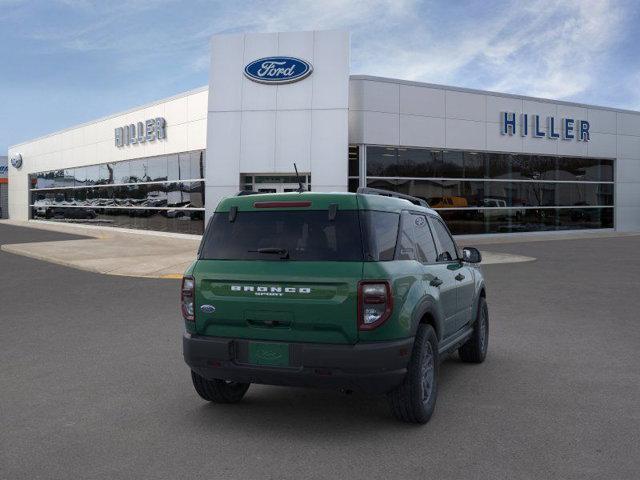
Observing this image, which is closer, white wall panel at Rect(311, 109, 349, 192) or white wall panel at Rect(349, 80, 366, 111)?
white wall panel at Rect(311, 109, 349, 192)

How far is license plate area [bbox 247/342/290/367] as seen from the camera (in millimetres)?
4547

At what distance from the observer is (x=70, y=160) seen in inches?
1569

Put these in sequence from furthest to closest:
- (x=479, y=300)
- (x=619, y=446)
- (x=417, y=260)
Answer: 1. (x=479, y=300)
2. (x=417, y=260)
3. (x=619, y=446)

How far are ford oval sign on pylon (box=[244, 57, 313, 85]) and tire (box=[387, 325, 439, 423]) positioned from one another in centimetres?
1856

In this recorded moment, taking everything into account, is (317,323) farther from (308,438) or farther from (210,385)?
(210,385)

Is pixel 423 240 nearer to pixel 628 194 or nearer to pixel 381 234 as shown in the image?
pixel 381 234

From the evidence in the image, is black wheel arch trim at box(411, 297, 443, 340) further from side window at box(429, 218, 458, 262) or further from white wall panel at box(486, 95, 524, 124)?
white wall panel at box(486, 95, 524, 124)

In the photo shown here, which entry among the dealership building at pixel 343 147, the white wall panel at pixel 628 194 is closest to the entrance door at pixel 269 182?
the dealership building at pixel 343 147

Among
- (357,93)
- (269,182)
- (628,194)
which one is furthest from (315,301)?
(628,194)

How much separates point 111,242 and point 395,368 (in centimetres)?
2327

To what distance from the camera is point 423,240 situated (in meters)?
5.58

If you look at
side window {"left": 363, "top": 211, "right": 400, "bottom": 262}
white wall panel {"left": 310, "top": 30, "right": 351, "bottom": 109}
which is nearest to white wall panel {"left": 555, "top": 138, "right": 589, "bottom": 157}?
white wall panel {"left": 310, "top": 30, "right": 351, "bottom": 109}

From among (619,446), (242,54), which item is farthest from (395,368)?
(242,54)

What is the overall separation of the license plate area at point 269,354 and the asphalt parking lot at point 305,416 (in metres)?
0.53
